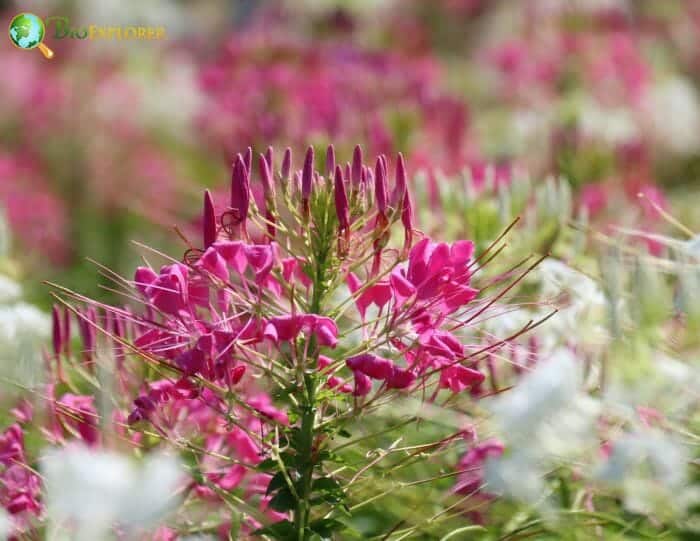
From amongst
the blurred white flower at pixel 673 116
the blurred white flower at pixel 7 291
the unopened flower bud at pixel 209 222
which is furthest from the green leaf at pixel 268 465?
the blurred white flower at pixel 673 116

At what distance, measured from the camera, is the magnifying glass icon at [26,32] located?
5.41ft

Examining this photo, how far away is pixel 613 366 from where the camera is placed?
764 mm

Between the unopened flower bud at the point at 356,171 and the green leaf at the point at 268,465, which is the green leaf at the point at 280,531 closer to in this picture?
the green leaf at the point at 268,465

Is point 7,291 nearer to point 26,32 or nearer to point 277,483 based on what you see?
point 277,483

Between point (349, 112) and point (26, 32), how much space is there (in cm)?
69

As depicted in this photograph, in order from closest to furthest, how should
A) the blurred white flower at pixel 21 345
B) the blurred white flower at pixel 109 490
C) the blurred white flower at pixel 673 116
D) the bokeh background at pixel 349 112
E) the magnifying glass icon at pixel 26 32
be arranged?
the blurred white flower at pixel 109 490 → the blurred white flower at pixel 21 345 → the magnifying glass icon at pixel 26 32 → the bokeh background at pixel 349 112 → the blurred white flower at pixel 673 116

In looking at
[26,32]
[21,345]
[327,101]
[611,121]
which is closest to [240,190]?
[21,345]

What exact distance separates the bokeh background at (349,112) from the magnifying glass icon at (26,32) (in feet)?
0.99

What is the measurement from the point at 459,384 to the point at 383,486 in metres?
0.12

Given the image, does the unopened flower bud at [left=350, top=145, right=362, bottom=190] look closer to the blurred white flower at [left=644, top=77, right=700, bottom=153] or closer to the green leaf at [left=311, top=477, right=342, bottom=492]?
the green leaf at [left=311, top=477, right=342, bottom=492]

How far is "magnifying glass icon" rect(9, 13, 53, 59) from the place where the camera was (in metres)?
1.65

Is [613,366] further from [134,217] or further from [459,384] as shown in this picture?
[134,217]

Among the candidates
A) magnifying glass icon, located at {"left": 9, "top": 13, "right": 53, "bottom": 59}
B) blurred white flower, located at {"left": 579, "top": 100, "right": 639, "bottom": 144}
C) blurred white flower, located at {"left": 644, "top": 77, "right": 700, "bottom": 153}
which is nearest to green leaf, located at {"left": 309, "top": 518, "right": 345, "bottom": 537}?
magnifying glass icon, located at {"left": 9, "top": 13, "right": 53, "bottom": 59}

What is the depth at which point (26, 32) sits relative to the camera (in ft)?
5.57
